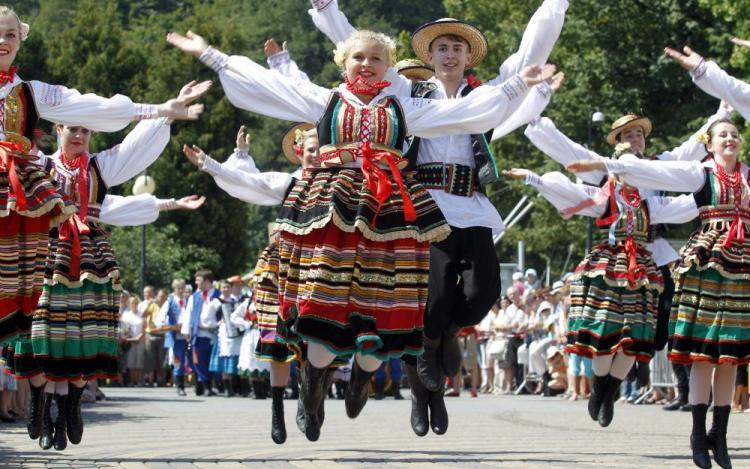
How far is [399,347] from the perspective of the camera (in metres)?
Result: 8.27

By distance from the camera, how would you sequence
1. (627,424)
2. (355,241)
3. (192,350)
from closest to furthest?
(355,241)
(627,424)
(192,350)

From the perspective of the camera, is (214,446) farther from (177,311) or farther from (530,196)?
(530,196)

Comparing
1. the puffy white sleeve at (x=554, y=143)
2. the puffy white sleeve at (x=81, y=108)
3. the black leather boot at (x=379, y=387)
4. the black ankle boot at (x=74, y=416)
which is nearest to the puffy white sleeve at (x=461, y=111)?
the puffy white sleeve at (x=81, y=108)

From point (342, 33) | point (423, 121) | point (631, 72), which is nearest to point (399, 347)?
point (423, 121)

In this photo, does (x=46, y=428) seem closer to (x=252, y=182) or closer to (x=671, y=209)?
(x=252, y=182)

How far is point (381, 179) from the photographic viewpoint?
8.20 metres

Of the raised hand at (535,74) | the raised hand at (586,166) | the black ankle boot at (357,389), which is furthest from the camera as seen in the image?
the black ankle boot at (357,389)

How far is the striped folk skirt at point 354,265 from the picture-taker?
8.09 meters

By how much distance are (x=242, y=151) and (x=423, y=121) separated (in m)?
3.03

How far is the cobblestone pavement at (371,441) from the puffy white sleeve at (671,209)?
1854 mm

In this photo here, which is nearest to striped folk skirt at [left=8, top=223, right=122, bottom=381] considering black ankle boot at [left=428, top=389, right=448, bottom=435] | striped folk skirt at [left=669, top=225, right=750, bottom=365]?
black ankle boot at [left=428, top=389, right=448, bottom=435]

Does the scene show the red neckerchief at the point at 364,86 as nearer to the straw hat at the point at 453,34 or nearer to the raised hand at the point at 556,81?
the raised hand at the point at 556,81

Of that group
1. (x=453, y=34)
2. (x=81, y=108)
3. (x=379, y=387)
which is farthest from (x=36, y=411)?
(x=379, y=387)

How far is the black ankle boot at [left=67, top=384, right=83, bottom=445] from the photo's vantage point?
10.1 meters
